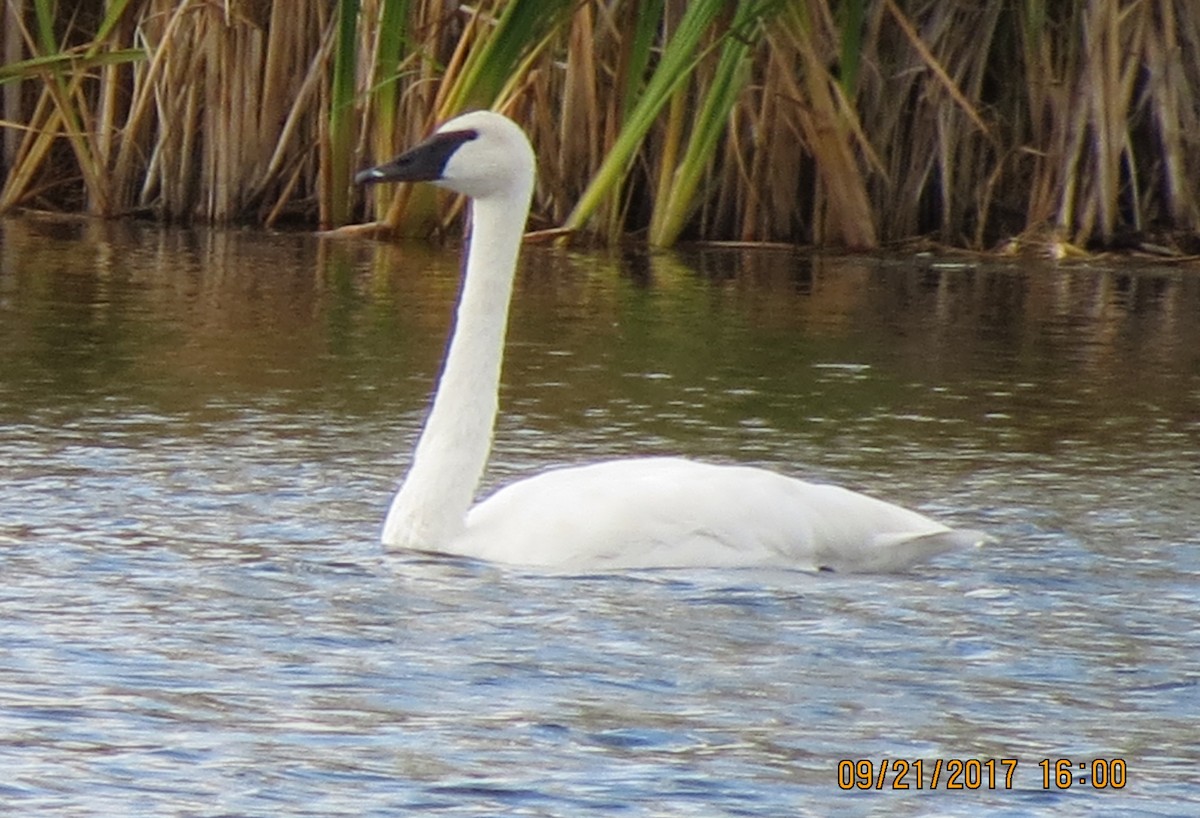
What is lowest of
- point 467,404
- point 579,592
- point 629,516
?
point 579,592

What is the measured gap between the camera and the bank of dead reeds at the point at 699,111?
12555 millimetres

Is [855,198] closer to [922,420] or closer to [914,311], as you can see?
[914,311]

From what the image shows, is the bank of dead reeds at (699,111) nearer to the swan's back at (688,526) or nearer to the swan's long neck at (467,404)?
the swan's long neck at (467,404)

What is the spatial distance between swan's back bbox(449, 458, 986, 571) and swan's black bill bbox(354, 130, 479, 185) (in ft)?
2.65

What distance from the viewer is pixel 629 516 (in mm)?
5402

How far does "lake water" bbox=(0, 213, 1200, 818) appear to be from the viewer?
3789mm

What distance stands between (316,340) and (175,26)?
13.6 feet

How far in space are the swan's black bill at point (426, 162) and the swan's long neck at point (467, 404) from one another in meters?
0.14

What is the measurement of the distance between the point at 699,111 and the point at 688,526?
7.57m

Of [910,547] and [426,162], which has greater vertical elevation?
[426,162]
